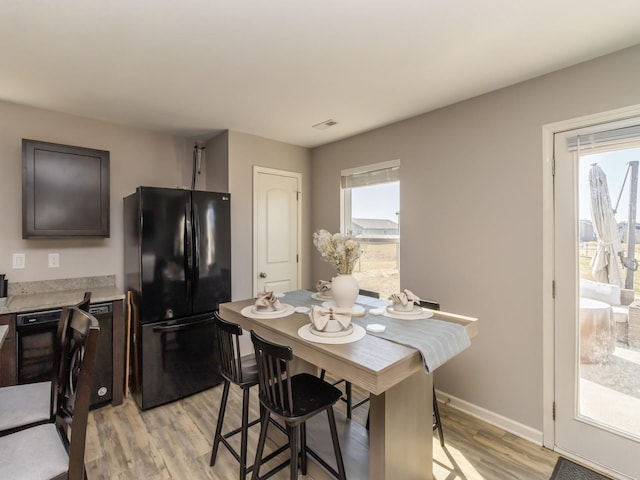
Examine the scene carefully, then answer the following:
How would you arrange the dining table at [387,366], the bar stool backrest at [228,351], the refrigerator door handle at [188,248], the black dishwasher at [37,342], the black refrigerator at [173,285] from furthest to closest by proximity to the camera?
the refrigerator door handle at [188,248] < the black refrigerator at [173,285] < the black dishwasher at [37,342] < the bar stool backrest at [228,351] < the dining table at [387,366]

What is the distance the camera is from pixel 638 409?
1.83 m

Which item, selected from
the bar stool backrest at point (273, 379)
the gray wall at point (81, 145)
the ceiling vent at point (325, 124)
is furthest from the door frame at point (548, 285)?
the gray wall at point (81, 145)

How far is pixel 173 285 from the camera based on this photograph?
2.73 metres

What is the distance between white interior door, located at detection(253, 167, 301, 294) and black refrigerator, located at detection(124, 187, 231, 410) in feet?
1.71

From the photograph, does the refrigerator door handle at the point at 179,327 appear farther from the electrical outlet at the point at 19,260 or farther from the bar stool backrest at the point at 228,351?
the electrical outlet at the point at 19,260

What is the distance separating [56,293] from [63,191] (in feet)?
2.96

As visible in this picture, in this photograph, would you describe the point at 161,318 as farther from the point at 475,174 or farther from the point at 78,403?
the point at 475,174

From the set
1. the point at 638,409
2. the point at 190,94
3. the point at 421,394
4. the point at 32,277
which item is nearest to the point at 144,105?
the point at 190,94

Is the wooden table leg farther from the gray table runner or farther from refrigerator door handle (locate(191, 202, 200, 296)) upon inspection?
refrigerator door handle (locate(191, 202, 200, 296))

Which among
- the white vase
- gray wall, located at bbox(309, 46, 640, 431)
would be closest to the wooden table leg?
the white vase

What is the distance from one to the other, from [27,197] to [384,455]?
122 inches

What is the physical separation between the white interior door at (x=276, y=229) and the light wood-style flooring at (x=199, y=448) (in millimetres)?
1426

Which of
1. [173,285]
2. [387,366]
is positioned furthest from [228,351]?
[173,285]

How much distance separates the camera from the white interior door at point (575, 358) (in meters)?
1.93
